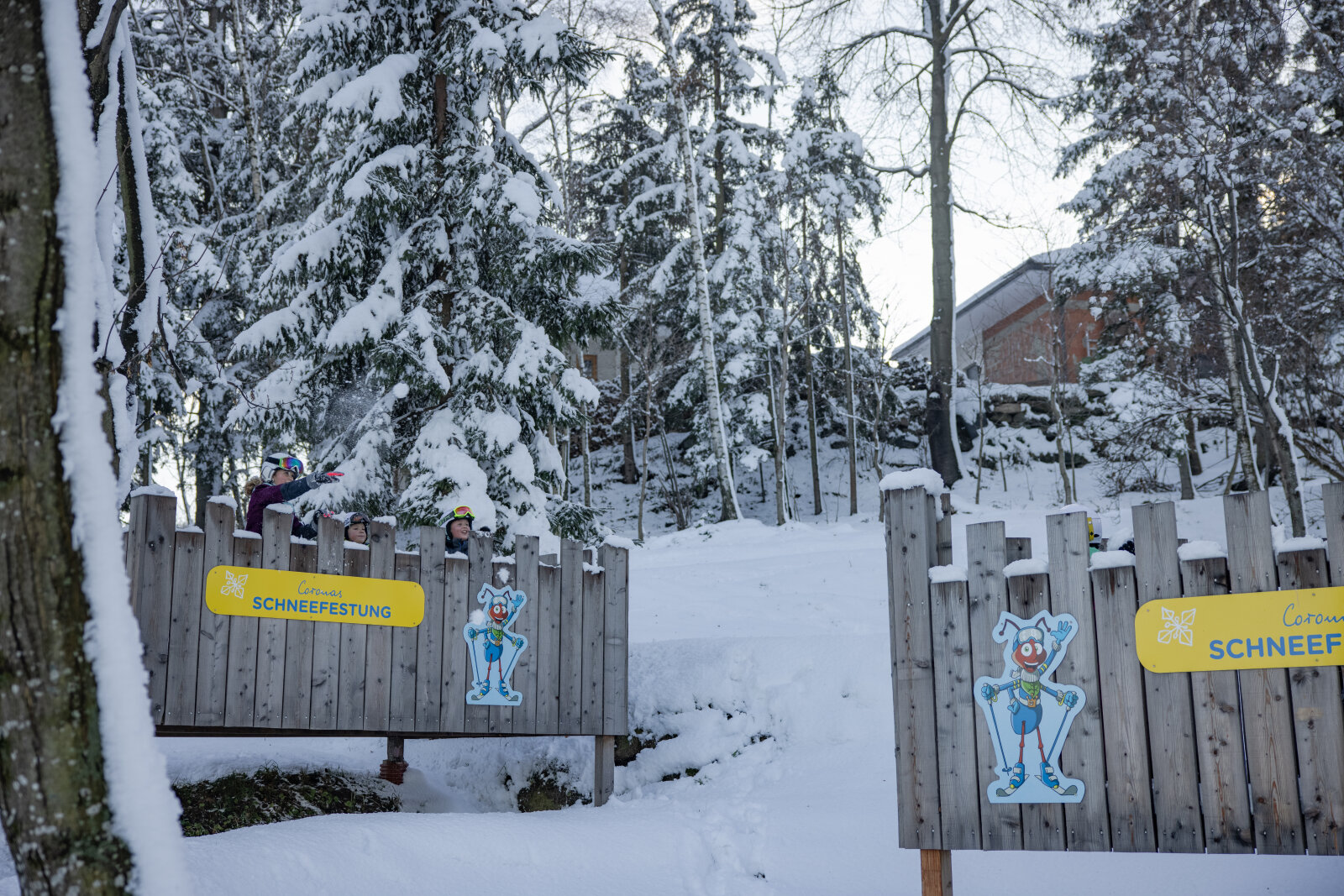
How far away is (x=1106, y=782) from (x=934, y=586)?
3.27 feet

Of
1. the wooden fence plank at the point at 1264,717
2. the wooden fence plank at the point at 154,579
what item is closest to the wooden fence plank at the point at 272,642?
the wooden fence plank at the point at 154,579

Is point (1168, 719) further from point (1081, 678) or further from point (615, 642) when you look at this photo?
point (615, 642)

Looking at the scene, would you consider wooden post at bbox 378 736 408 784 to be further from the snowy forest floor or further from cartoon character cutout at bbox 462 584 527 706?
cartoon character cutout at bbox 462 584 527 706

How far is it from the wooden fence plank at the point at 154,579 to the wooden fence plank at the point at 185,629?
3 centimetres

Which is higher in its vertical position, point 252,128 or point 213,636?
point 252,128

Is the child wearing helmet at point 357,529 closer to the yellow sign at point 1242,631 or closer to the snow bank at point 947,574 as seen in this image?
the snow bank at point 947,574

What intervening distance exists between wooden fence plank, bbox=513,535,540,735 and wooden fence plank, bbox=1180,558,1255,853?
4.04 m

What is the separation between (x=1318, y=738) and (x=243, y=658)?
504 cm

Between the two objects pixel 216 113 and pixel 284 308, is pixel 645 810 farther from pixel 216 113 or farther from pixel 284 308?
pixel 216 113

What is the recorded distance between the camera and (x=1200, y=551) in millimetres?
3721

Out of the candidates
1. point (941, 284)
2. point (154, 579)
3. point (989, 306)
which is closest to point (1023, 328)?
point (989, 306)

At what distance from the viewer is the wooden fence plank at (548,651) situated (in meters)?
6.46

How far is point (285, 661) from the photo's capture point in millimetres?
5457

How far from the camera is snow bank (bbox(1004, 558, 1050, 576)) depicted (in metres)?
4.00
